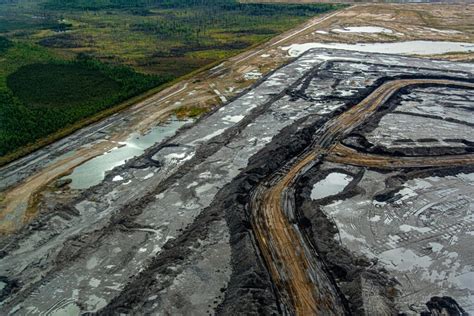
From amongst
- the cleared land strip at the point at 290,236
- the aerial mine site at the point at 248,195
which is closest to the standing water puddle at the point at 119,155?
the aerial mine site at the point at 248,195

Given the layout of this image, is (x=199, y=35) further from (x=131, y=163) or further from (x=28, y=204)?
(x=28, y=204)

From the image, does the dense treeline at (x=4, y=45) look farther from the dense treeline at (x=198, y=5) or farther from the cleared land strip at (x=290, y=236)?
the cleared land strip at (x=290, y=236)

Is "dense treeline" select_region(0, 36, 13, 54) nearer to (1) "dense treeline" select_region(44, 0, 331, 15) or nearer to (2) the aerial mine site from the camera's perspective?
(2) the aerial mine site

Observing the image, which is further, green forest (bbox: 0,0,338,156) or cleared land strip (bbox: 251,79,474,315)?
green forest (bbox: 0,0,338,156)

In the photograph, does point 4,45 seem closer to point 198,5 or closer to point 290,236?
point 198,5

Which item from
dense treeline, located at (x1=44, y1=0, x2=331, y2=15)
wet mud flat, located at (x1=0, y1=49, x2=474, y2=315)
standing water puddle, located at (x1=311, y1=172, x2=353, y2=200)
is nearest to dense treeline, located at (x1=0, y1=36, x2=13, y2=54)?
wet mud flat, located at (x1=0, y1=49, x2=474, y2=315)

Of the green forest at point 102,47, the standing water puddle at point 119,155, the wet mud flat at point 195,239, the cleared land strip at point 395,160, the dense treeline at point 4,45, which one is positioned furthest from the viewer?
the dense treeline at point 4,45
